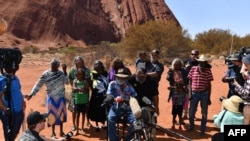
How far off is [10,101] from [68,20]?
52.3m

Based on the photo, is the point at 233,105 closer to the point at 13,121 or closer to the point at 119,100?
the point at 119,100

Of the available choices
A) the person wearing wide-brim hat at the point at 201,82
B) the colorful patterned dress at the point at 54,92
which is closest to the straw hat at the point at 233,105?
the person wearing wide-brim hat at the point at 201,82

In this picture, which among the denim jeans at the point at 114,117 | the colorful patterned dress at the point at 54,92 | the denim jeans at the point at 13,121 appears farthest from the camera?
the colorful patterned dress at the point at 54,92

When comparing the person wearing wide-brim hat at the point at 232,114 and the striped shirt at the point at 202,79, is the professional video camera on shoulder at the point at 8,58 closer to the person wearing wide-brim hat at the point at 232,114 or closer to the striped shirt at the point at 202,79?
the person wearing wide-brim hat at the point at 232,114

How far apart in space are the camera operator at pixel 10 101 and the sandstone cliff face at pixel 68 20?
42818mm

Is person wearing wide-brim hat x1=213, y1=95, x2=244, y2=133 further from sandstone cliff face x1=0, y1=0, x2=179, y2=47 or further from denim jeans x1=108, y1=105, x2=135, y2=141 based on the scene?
sandstone cliff face x1=0, y1=0, x2=179, y2=47

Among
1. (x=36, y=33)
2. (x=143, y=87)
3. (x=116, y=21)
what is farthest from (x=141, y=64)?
(x=116, y=21)

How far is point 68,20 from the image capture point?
5725 cm

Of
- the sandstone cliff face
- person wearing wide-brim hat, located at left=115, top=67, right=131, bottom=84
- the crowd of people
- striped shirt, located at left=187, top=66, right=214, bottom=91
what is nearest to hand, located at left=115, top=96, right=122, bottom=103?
the crowd of people

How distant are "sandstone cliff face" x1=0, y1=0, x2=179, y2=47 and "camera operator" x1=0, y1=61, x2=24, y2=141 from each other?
140 feet

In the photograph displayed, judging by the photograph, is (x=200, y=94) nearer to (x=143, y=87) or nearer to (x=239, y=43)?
(x=143, y=87)

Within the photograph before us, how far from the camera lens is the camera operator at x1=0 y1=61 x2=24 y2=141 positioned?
19.4 feet

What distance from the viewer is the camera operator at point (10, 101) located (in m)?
5.93

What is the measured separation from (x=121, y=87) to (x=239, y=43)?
31283mm
